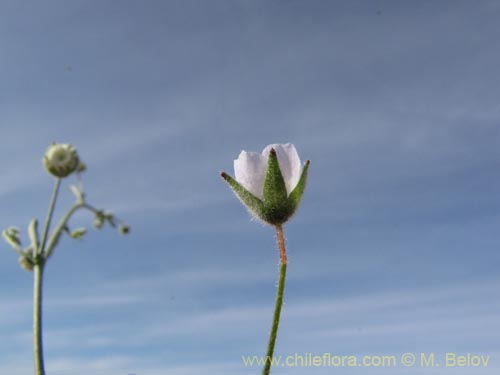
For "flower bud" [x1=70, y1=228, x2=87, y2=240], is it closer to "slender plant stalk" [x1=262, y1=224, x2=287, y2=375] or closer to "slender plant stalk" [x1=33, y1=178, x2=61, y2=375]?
"slender plant stalk" [x1=33, y1=178, x2=61, y2=375]

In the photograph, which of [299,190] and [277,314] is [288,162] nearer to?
[299,190]

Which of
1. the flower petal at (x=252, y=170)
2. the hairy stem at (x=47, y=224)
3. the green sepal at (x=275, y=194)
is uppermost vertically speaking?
the flower petal at (x=252, y=170)

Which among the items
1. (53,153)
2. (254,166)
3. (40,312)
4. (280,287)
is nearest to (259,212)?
(254,166)

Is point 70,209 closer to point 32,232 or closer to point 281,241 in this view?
point 32,232

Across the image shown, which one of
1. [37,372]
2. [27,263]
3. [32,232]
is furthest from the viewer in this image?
[32,232]

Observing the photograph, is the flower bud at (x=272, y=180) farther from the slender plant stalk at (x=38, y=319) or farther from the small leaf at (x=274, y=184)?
the slender plant stalk at (x=38, y=319)

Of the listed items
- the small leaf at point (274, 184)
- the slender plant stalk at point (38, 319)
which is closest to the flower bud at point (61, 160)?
the slender plant stalk at point (38, 319)

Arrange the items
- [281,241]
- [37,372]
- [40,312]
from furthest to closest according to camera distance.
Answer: [281,241]
[40,312]
[37,372]
